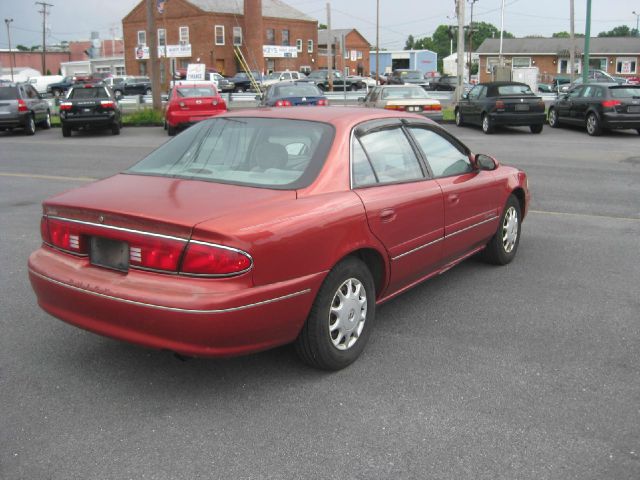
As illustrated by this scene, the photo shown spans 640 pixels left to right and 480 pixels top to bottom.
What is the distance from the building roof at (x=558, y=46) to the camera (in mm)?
76219

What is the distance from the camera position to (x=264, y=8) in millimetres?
73500

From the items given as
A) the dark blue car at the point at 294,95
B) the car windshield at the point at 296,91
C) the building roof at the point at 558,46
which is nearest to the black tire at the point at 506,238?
the dark blue car at the point at 294,95

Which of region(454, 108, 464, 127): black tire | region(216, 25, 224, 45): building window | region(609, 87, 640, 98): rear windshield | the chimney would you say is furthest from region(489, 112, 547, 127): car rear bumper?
region(216, 25, 224, 45): building window

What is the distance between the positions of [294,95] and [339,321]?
18304 mm

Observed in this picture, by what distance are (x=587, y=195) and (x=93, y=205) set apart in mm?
8372

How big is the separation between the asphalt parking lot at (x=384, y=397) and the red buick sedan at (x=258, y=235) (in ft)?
1.15

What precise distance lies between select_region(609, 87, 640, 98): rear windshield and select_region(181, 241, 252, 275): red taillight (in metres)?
17.8

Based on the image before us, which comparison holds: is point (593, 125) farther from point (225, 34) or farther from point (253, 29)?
point (225, 34)

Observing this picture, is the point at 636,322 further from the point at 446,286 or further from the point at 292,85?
the point at 292,85

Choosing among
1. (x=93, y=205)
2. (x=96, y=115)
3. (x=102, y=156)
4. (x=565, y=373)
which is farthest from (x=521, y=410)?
(x=96, y=115)

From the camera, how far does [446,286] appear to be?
582cm

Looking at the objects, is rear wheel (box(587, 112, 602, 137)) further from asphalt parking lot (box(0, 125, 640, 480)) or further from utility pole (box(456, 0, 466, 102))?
asphalt parking lot (box(0, 125, 640, 480))

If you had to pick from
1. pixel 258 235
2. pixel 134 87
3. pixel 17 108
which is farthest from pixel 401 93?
pixel 134 87

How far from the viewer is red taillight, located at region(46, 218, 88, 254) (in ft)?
12.6
